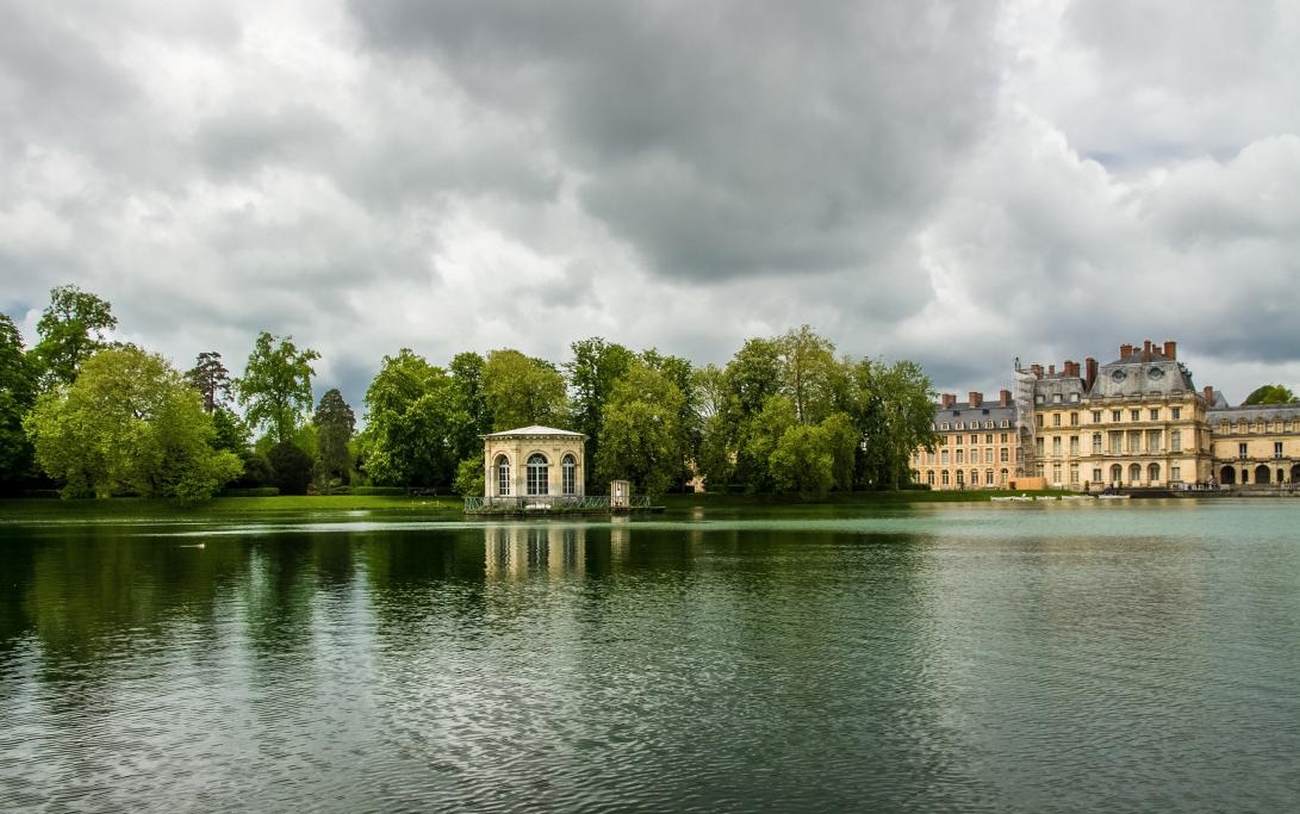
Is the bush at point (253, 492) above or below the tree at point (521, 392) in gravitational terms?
below

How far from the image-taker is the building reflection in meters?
30.0

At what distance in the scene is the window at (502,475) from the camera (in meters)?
73.7

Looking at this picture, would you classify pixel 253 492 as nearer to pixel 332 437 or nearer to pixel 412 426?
pixel 412 426

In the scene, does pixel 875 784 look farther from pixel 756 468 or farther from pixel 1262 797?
pixel 756 468

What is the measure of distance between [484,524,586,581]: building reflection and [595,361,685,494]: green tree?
2161 centimetres

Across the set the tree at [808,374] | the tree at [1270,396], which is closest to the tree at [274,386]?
the tree at [808,374]

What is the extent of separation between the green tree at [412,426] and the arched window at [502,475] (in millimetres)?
12013

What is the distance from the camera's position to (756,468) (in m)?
81.6

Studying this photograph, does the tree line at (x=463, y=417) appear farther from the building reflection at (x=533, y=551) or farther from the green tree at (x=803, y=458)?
the building reflection at (x=533, y=551)

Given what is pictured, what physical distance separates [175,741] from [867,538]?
1292 inches

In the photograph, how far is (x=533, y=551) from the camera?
37.5 metres

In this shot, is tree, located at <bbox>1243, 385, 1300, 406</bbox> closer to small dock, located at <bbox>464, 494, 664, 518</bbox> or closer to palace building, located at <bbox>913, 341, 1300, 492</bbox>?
palace building, located at <bbox>913, 341, 1300, 492</bbox>

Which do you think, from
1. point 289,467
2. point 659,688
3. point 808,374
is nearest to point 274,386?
point 289,467

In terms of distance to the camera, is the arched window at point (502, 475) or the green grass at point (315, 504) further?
the arched window at point (502, 475)
